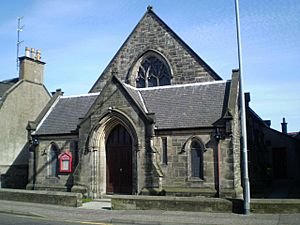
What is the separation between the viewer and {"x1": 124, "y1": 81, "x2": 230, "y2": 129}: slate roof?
19000mm

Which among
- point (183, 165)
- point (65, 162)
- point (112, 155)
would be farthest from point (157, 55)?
point (183, 165)

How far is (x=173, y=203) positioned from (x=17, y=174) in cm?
1658

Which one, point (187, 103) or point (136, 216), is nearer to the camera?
point (136, 216)

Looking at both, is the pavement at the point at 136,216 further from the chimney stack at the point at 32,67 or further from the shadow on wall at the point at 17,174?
the chimney stack at the point at 32,67

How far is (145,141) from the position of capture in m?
18.6

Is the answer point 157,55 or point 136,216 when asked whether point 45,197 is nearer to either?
point 136,216

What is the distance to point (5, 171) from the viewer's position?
2553 cm

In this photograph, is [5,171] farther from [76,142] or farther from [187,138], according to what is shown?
[187,138]

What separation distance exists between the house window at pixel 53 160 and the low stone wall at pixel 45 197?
12.2 ft

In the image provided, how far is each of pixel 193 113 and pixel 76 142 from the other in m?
7.55

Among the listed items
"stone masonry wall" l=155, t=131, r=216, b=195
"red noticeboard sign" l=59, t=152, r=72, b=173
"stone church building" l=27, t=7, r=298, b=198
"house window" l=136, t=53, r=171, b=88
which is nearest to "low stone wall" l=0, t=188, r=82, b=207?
"stone church building" l=27, t=7, r=298, b=198

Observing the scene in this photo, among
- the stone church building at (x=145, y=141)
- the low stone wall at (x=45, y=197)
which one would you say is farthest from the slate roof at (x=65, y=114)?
the low stone wall at (x=45, y=197)

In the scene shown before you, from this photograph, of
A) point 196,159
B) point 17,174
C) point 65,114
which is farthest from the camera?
point 17,174

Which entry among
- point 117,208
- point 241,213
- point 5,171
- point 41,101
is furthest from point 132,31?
point 241,213
